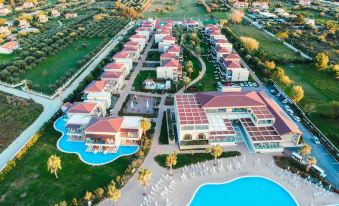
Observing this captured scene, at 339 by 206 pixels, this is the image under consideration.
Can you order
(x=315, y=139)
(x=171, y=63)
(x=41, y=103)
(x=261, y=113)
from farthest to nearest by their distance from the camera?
(x=171, y=63) < (x=41, y=103) < (x=261, y=113) < (x=315, y=139)

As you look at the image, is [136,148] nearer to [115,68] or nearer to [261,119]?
[261,119]

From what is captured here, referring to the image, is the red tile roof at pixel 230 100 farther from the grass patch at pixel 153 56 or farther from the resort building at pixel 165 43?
the resort building at pixel 165 43

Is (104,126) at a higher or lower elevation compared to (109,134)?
higher

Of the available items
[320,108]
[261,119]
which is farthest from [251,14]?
[261,119]

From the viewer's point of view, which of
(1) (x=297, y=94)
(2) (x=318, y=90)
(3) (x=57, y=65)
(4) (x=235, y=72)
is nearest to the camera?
(1) (x=297, y=94)

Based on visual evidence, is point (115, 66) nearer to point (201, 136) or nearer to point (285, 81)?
point (201, 136)

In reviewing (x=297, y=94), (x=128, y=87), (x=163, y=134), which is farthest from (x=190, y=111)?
(x=297, y=94)
